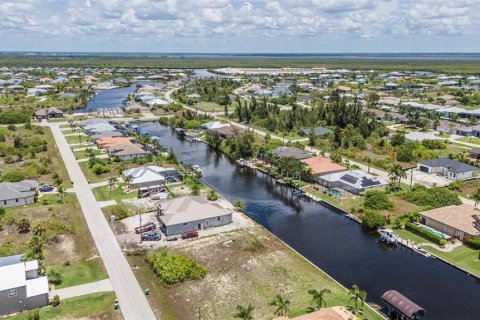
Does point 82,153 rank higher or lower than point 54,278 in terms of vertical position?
lower

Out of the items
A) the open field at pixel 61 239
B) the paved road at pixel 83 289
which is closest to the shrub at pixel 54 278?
the open field at pixel 61 239

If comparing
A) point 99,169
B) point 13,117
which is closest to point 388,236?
point 99,169

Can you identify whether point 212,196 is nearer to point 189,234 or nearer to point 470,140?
point 189,234

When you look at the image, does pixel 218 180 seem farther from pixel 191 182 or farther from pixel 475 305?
pixel 475 305

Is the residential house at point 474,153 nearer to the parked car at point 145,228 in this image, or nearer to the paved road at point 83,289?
the parked car at point 145,228

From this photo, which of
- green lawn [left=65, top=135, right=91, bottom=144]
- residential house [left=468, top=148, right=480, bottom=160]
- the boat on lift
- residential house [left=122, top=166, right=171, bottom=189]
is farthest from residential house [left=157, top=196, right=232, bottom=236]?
residential house [left=468, top=148, right=480, bottom=160]

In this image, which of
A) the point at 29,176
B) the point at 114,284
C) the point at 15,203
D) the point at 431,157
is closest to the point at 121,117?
the point at 29,176
